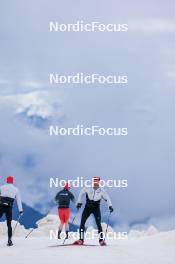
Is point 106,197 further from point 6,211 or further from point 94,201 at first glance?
point 6,211

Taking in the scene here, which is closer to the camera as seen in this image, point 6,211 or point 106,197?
point 106,197

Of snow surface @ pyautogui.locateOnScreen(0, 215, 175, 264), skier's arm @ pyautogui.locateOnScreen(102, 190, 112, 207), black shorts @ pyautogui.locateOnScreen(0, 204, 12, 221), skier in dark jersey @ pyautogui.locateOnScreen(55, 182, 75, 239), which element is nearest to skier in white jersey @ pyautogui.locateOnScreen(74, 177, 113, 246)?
skier's arm @ pyautogui.locateOnScreen(102, 190, 112, 207)

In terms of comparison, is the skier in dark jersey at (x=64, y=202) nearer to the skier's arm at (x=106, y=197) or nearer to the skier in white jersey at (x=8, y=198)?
the skier in white jersey at (x=8, y=198)

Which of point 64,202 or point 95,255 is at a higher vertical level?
point 64,202

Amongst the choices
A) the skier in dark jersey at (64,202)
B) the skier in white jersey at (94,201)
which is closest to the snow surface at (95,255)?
the skier in white jersey at (94,201)

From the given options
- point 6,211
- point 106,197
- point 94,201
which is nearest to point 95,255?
point 94,201

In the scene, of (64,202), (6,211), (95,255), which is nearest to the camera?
(95,255)

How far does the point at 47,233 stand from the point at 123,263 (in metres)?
41.2

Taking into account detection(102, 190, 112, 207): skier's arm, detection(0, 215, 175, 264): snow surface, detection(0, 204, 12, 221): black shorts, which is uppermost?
detection(102, 190, 112, 207): skier's arm

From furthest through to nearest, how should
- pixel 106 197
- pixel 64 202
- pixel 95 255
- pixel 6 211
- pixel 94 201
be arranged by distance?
pixel 64 202
pixel 6 211
pixel 106 197
pixel 94 201
pixel 95 255

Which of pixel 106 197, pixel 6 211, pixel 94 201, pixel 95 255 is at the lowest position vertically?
pixel 95 255

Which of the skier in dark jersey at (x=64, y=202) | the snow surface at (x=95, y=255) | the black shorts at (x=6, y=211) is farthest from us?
the skier in dark jersey at (x=64, y=202)

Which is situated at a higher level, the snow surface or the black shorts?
the black shorts

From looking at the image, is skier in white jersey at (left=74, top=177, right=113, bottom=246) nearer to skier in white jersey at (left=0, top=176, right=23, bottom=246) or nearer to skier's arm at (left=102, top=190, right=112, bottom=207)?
skier's arm at (left=102, top=190, right=112, bottom=207)
